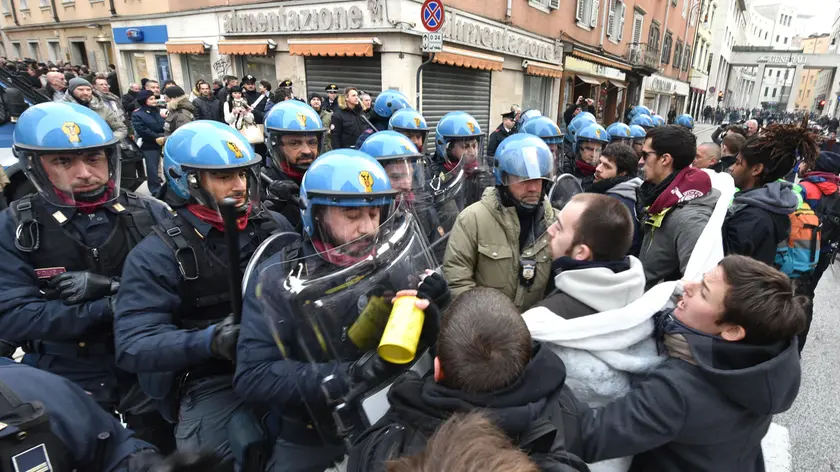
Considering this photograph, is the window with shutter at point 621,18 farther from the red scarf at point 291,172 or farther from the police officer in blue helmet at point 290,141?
the red scarf at point 291,172

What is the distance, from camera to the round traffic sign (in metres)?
7.10

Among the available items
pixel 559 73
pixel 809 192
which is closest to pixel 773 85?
pixel 559 73

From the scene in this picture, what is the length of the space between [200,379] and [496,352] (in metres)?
1.53

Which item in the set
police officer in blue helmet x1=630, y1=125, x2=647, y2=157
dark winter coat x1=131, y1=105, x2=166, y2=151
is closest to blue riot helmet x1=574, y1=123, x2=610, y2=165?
police officer in blue helmet x1=630, y1=125, x2=647, y2=157

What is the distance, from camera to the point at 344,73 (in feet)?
37.0

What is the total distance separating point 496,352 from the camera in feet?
3.38

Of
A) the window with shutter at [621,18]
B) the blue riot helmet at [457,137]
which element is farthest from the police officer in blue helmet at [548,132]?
the window with shutter at [621,18]

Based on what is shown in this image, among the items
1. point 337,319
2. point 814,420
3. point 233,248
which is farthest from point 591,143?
point 233,248

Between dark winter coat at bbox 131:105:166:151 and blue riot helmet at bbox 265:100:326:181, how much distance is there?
5353 millimetres

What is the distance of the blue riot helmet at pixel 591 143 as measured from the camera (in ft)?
16.3

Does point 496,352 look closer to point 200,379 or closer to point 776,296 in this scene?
point 776,296

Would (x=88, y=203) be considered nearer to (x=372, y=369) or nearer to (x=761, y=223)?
(x=372, y=369)

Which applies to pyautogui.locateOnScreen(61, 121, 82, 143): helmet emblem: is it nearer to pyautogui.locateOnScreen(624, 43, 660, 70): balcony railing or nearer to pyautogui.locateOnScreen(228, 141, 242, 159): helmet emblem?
pyautogui.locateOnScreen(228, 141, 242, 159): helmet emblem

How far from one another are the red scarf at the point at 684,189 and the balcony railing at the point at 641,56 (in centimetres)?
2414
